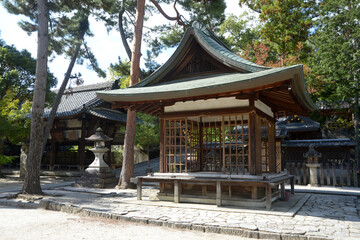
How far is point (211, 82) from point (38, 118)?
7.43m

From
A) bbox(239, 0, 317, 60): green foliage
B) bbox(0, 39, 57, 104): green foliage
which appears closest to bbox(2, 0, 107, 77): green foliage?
bbox(0, 39, 57, 104): green foliage

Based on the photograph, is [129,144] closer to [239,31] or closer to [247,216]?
[247,216]

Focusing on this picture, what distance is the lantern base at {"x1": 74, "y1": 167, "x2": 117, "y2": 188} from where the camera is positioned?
14709 mm

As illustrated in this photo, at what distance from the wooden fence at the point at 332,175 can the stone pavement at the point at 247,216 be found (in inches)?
184

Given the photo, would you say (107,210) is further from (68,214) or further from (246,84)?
(246,84)

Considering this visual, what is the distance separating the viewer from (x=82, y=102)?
23.0m

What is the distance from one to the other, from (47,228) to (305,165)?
47.0ft

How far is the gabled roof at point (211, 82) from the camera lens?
7.36m

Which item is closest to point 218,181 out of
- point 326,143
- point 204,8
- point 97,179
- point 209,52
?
point 209,52

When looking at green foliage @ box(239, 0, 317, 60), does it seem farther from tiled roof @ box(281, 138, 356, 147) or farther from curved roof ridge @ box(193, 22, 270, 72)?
curved roof ridge @ box(193, 22, 270, 72)

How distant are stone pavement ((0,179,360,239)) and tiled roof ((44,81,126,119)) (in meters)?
10.6

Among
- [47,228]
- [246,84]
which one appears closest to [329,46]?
[246,84]

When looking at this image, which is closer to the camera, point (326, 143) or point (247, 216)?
point (247, 216)

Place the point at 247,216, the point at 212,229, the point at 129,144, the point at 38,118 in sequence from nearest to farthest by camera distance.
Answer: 1. the point at 212,229
2. the point at 247,216
3. the point at 38,118
4. the point at 129,144
